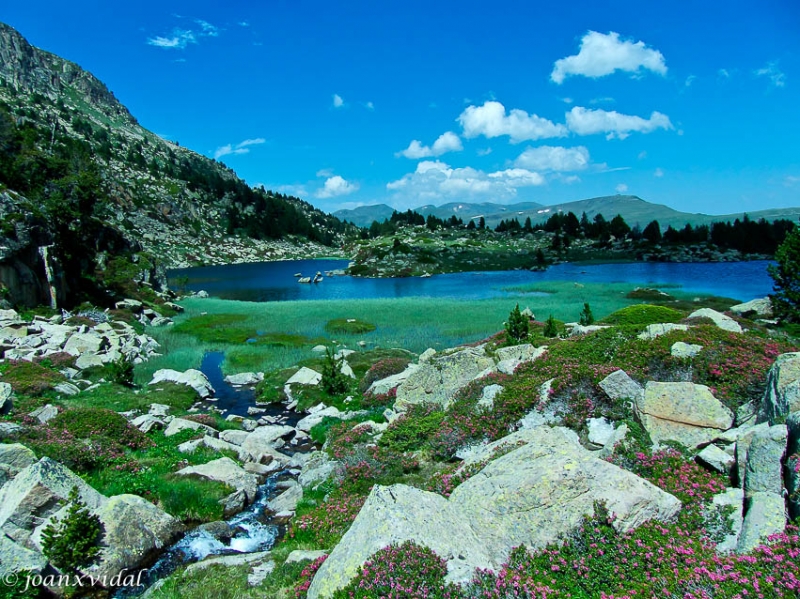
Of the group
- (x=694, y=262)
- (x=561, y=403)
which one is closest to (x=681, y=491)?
(x=561, y=403)

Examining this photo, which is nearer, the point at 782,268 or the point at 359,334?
the point at 782,268

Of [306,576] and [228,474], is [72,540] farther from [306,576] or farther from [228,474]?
[228,474]

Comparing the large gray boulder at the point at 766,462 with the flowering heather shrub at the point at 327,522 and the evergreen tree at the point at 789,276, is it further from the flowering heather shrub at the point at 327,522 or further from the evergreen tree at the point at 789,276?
the evergreen tree at the point at 789,276

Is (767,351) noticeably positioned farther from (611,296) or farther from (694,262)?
(694,262)

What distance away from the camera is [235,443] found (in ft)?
74.3

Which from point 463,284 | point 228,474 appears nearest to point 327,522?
point 228,474

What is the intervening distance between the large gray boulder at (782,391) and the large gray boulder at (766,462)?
168 cm

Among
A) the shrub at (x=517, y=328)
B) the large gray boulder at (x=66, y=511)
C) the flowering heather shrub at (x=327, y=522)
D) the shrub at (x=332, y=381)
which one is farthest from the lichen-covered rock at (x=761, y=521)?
the shrub at (x=517, y=328)

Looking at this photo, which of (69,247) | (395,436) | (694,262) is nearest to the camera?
(395,436)

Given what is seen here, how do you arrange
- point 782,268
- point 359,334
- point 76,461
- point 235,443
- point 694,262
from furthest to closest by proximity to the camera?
point 694,262
point 359,334
point 782,268
point 235,443
point 76,461

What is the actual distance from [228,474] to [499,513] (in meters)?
12.1

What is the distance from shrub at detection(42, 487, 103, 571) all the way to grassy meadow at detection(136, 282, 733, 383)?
26.5 meters

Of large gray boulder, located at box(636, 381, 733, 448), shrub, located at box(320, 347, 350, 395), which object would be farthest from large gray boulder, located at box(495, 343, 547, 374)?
shrub, located at box(320, 347, 350, 395)

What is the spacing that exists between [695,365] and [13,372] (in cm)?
3676
